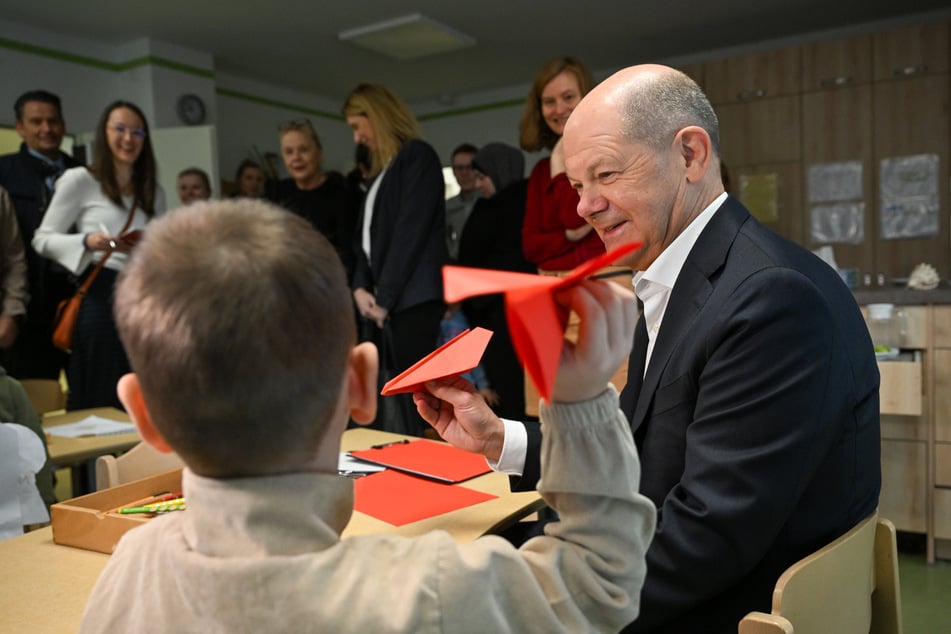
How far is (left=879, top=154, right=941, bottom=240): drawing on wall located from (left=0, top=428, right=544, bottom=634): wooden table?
4.98 meters

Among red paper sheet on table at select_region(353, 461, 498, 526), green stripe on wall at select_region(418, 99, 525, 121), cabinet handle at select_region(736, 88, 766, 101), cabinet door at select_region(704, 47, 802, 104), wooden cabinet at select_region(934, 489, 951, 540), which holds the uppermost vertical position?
green stripe on wall at select_region(418, 99, 525, 121)

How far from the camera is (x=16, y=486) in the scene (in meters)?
1.50

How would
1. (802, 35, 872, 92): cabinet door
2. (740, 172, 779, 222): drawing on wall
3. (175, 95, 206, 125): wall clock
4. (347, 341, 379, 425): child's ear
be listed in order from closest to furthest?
(347, 341, 379, 425): child's ear, (802, 35, 872, 92): cabinet door, (740, 172, 779, 222): drawing on wall, (175, 95, 206, 125): wall clock

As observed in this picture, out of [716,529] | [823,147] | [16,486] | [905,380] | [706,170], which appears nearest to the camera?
[716,529]

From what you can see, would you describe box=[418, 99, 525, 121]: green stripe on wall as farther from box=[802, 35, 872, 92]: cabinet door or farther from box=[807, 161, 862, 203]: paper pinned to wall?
box=[807, 161, 862, 203]: paper pinned to wall

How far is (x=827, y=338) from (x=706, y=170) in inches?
15.6

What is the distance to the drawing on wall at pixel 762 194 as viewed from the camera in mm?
5637

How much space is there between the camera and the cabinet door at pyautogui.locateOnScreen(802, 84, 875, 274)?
533 cm

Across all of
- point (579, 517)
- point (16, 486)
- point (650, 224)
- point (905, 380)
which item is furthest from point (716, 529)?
point (905, 380)

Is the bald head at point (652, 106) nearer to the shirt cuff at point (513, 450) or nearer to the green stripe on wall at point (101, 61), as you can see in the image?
the shirt cuff at point (513, 450)

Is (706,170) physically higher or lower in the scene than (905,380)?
higher

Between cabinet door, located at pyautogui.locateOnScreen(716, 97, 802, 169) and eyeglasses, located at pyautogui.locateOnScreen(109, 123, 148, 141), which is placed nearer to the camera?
eyeglasses, located at pyautogui.locateOnScreen(109, 123, 148, 141)

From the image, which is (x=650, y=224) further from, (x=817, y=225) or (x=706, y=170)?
(x=817, y=225)

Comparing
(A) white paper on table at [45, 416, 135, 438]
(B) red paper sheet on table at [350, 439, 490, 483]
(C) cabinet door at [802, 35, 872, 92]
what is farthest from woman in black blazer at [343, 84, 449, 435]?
(C) cabinet door at [802, 35, 872, 92]
